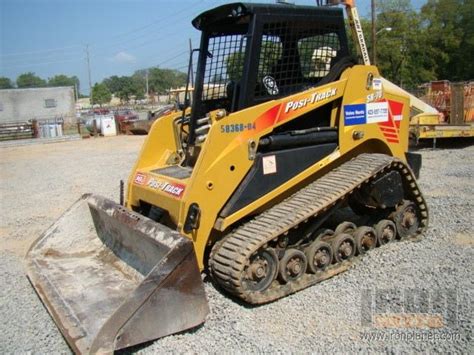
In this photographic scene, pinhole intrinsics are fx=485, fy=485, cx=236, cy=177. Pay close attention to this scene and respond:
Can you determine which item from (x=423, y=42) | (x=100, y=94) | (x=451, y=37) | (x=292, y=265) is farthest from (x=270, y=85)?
(x=100, y=94)

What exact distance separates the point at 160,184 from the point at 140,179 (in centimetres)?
52

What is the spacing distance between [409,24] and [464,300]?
4849 cm

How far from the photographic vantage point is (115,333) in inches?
124

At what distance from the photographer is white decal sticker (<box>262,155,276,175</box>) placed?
14.5 feet

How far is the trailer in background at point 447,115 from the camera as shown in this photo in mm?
13148

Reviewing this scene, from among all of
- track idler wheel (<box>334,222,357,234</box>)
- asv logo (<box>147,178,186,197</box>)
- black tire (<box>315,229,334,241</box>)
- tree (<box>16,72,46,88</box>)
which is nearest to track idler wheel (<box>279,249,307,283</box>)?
black tire (<box>315,229,334,241</box>)

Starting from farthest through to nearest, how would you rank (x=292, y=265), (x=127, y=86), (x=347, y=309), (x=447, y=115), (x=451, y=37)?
(x=127, y=86), (x=451, y=37), (x=447, y=115), (x=292, y=265), (x=347, y=309)

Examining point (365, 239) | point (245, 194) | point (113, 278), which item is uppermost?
point (245, 194)

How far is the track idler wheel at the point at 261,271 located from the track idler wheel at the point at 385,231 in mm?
1602

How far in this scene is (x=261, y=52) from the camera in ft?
15.1

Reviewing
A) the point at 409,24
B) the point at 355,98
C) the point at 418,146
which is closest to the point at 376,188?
the point at 355,98

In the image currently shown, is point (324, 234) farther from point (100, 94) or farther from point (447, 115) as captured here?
point (100, 94)

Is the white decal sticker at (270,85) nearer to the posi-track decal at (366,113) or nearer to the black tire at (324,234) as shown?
the posi-track decal at (366,113)

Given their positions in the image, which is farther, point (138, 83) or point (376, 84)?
point (138, 83)
